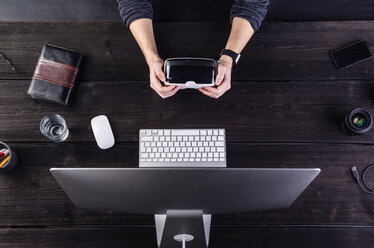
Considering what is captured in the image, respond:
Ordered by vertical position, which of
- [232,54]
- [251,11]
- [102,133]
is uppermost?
[251,11]

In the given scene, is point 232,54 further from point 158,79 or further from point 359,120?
point 359,120

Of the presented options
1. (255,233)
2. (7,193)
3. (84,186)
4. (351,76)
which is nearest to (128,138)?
(84,186)

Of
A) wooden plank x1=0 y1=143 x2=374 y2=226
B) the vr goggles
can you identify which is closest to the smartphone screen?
the vr goggles

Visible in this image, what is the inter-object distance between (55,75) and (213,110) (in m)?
0.59

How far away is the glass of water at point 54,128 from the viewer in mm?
1034

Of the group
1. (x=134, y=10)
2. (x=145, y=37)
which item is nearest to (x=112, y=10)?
(x=134, y=10)

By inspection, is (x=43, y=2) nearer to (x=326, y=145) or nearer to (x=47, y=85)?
(x=47, y=85)

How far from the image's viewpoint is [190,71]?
949mm

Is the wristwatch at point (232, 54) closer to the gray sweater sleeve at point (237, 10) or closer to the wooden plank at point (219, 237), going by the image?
the gray sweater sleeve at point (237, 10)

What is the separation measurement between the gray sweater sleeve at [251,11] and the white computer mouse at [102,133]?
66 centimetres

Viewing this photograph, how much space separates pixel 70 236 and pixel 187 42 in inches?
32.6

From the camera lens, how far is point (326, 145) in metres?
1.06

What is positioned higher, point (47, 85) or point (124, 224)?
point (47, 85)

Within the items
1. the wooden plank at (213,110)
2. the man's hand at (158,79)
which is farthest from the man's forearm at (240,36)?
the man's hand at (158,79)
